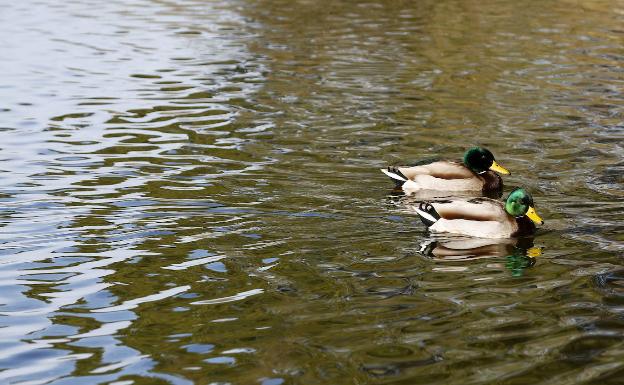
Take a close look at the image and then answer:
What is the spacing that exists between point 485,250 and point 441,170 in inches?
113

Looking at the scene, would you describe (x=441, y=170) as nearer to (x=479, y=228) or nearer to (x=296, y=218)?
(x=479, y=228)

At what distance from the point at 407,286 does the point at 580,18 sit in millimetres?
23353

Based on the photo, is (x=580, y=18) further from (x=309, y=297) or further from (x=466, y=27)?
(x=309, y=297)

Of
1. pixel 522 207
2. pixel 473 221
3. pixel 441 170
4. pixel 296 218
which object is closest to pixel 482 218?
pixel 473 221

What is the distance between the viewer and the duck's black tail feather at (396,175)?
13.8 meters

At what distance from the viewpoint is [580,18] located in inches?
1249

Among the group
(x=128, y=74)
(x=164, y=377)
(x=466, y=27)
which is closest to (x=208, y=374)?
(x=164, y=377)

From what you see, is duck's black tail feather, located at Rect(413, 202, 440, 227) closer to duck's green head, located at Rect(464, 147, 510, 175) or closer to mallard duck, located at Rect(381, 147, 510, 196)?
mallard duck, located at Rect(381, 147, 510, 196)

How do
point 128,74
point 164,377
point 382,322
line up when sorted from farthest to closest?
point 128,74
point 382,322
point 164,377

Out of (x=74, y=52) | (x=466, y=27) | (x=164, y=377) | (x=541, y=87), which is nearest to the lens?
(x=164, y=377)

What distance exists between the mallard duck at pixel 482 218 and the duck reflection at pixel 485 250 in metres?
0.09

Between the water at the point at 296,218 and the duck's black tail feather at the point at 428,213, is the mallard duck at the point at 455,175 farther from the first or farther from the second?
the duck's black tail feather at the point at 428,213

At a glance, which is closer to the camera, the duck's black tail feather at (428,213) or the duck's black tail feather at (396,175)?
the duck's black tail feather at (428,213)

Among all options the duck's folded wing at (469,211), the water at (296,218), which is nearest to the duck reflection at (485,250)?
the water at (296,218)
